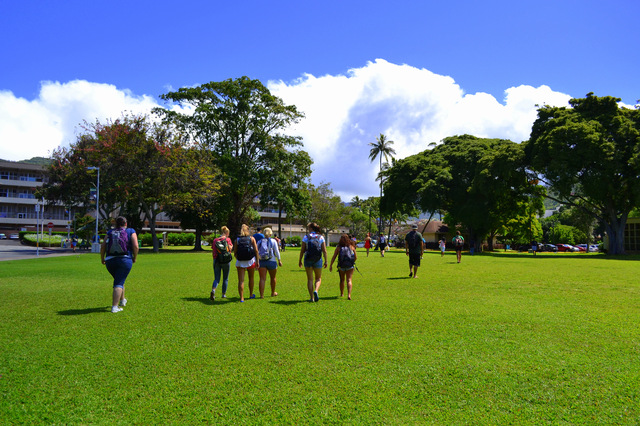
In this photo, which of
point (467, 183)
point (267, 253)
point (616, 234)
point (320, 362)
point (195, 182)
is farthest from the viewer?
point (467, 183)

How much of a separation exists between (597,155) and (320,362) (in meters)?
38.2

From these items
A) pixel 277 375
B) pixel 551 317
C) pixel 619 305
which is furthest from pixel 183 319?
pixel 619 305

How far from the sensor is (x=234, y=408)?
12.3 feet

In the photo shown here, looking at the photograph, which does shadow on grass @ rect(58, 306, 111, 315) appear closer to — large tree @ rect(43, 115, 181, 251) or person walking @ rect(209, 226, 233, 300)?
person walking @ rect(209, 226, 233, 300)

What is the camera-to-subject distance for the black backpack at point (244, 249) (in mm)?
9328

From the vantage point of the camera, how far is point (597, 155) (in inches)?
1382

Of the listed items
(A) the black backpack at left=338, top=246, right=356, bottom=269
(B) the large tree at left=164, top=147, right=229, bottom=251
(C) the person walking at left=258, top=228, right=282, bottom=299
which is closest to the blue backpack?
(C) the person walking at left=258, top=228, right=282, bottom=299

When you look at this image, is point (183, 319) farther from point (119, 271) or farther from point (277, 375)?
point (277, 375)

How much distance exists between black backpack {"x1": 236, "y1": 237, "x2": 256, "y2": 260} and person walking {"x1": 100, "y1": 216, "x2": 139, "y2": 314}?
83.2 inches

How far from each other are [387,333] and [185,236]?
217ft

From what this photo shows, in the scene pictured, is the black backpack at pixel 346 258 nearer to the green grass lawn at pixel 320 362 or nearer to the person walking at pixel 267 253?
the green grass lawn at pixel 320 362

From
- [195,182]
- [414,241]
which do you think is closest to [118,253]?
[414,241]

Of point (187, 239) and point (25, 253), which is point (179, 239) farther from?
point (25, 253)

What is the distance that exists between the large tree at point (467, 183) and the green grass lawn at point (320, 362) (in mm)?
35245
